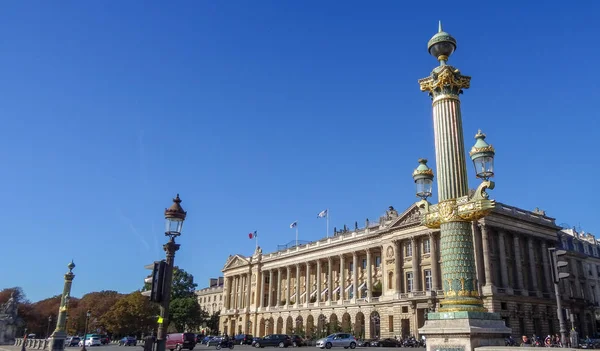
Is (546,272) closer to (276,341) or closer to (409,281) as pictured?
(409,281)

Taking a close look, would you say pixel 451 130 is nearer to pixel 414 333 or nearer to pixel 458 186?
pixel 458 186

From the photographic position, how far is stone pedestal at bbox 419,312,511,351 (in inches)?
476

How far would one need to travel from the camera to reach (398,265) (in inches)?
2574

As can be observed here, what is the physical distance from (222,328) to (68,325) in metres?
31.4

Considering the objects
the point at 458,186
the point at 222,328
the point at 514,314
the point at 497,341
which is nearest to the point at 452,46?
the point at 458,186

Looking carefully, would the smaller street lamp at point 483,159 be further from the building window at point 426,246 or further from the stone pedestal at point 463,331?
the building window at point 426,246

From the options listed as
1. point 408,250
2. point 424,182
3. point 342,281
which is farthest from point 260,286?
point 424,182

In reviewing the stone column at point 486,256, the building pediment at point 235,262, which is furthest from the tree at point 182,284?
the stone column at point 486,256

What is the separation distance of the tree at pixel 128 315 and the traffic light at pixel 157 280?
79234 mm

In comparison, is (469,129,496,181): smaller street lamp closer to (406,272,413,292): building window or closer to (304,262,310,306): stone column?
(406,272,413,292): building window

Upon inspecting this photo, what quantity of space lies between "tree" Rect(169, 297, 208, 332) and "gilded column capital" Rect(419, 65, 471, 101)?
260 feet

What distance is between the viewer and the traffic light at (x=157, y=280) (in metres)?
10.4

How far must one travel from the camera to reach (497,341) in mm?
12625


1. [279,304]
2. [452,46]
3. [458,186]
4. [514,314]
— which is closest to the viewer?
[458,186]
